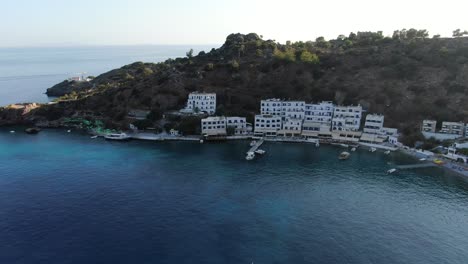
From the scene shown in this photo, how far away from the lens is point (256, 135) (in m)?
99.5

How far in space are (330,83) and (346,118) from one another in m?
24.8

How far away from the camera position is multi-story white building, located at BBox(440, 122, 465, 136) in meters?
A: 87.2

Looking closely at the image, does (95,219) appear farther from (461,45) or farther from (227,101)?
(461,45)

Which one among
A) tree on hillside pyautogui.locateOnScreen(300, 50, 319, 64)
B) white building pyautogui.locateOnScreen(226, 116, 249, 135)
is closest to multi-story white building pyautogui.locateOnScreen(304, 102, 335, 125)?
white building pyautogui.locateOnScreen(226, 116, 249, 135)

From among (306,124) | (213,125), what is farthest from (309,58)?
(213,125)

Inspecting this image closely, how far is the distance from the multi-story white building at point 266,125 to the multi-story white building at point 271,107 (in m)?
7.51

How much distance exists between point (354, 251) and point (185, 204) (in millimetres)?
27659

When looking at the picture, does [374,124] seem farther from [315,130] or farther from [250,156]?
[250,156]

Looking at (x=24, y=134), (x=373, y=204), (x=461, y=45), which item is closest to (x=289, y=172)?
(x=373, y=204)

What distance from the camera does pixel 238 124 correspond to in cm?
10150

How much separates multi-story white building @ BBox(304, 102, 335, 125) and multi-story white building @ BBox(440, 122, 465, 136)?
99.7ft

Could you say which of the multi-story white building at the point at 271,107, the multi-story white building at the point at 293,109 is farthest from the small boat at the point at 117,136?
the multi-story white building at the point at 293,109

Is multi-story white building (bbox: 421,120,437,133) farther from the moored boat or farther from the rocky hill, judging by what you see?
the moored boat

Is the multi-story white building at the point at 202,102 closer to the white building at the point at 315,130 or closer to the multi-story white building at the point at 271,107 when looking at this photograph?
the multi-story white building at the point at 271,107
